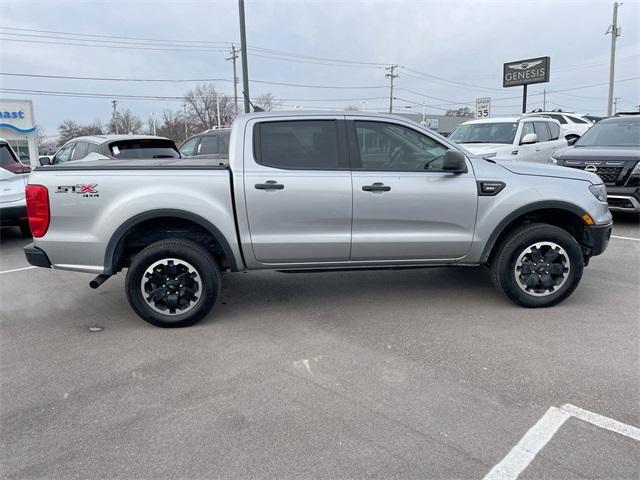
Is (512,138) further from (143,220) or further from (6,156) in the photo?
(6,156)

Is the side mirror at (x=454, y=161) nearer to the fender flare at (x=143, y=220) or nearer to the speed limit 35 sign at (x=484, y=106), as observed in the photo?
the fender flare at (x=143, y=220)

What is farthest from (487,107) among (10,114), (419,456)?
(10,114)

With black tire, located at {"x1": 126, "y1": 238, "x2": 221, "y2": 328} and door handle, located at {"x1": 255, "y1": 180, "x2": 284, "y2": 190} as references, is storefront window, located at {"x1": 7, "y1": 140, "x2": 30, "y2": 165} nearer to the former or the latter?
black tire, located at {"x1": 126, "y1": 238, "x2": 221, "y2": 328}

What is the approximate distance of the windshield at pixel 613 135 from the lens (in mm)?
9117

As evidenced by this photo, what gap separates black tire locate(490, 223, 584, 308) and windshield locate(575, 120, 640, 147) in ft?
18.7

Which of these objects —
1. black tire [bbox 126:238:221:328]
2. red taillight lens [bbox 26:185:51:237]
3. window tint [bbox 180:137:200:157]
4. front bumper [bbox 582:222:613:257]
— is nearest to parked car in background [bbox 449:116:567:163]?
front bumper [bbox 582:222:613:257]

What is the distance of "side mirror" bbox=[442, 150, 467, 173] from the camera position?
13.9 feet

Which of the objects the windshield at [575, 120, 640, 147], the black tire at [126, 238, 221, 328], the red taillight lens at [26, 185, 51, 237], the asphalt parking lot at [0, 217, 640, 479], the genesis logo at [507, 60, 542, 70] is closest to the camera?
the asphalt parking lot at [0, 217, 640, 479]

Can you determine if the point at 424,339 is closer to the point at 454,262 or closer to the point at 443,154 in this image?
the point at 454,262

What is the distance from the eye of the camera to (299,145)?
439 centimetres

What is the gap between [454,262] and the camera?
466cm

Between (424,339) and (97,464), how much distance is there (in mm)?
2521


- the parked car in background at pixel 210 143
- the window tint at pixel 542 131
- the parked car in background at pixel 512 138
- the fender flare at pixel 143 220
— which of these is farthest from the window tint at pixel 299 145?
the window tint at pixel 542 131

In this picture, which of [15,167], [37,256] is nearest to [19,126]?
[15,167]
